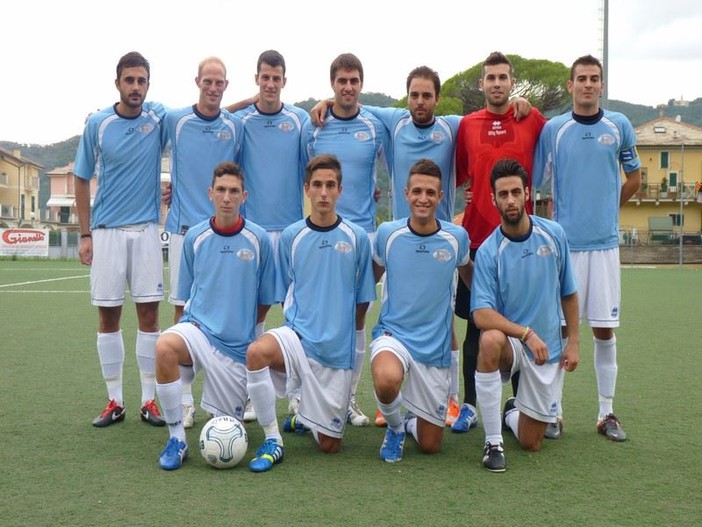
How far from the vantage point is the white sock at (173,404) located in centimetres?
400

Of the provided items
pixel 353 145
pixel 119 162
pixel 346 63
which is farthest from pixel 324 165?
pixel 119 162

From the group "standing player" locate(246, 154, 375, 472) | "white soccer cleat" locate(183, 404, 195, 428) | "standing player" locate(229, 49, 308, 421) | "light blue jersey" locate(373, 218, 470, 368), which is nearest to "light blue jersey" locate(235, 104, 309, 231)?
"standing player" locate(229, 49, 308, 421)

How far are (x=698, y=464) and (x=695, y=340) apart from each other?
17.1 ft

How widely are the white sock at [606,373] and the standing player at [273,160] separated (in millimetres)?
1878

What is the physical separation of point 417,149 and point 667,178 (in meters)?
54.0

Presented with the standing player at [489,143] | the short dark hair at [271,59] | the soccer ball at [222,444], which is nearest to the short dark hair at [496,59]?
the standing player at [489,143]

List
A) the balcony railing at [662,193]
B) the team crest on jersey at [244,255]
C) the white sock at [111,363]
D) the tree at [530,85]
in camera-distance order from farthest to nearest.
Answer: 1. the balcony railing at [662,193]
2. the tree at [530,85]
3. the white sock at [111,363]
4. the team crest on jersey at [244,255]

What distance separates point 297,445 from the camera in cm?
443

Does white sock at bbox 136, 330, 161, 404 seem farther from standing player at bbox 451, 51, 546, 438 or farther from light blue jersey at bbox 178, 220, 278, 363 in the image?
standing player at bbox 451, 51, 546, 438

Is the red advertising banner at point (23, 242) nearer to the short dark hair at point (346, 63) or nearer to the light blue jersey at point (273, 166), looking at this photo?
the light blue jersey at point (273, 166)

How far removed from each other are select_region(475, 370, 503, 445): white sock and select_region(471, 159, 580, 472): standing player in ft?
0.14

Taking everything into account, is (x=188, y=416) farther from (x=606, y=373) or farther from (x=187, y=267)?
(x=606, y=373)

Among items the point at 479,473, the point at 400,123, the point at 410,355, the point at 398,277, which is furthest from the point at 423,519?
the point at 400,123

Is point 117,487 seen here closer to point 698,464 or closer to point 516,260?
point 516,260
